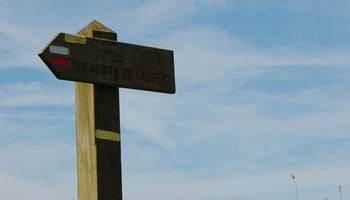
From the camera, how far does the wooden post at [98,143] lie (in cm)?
474

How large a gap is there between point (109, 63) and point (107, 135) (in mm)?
398

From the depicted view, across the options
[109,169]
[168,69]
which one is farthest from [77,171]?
[168,69]

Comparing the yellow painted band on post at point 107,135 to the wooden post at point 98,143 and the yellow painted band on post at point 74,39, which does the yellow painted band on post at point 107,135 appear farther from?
the yellow painted band on post at point 74,39

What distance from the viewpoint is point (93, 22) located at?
16.3 ft

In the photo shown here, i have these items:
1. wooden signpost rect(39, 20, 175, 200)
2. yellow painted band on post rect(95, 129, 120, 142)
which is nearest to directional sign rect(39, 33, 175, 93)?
wooden signpost rect(39, 20, 175, 200)

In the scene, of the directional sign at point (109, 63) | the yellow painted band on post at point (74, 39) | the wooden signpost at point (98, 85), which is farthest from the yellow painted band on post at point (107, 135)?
the yellow painted band on post at point (74, 39)

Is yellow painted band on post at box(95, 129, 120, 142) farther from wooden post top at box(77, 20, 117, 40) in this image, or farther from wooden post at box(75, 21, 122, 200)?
wooden post top at box(77, 20, 117, 40)

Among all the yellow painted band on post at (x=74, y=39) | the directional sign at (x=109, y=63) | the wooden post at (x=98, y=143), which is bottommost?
the wooden post at (x=98, y=143)

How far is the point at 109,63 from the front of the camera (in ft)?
16.0

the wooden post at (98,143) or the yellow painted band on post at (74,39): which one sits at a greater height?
the yellow painted band on post at (74,39)

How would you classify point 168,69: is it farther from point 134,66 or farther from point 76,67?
point 76,67

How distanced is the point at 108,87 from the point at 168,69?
1.33 ft

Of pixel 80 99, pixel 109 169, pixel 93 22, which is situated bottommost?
pixel 109 169

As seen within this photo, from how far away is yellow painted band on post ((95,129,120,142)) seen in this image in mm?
4777
